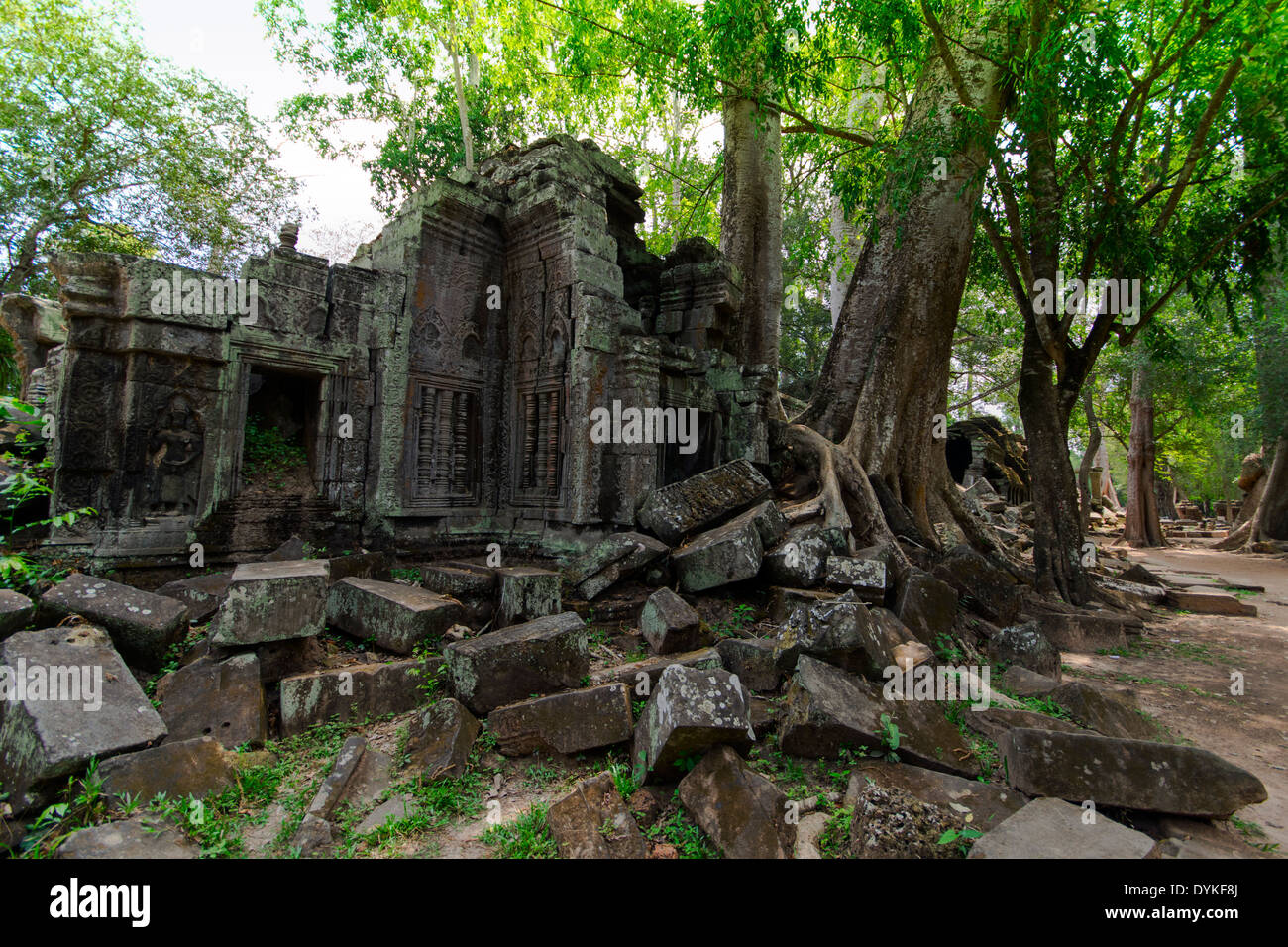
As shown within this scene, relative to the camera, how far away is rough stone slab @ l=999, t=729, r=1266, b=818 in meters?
2.45

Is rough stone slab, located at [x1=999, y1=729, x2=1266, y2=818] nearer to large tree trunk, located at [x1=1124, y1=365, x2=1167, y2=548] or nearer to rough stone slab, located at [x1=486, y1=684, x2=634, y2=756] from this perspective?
rough stone slab, located at [x1=486, y1=684, x2=634, y2=756]

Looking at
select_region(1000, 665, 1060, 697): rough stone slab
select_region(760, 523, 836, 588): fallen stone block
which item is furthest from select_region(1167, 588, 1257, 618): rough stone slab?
select_region(760, 523, 836, 588): fallen stone block

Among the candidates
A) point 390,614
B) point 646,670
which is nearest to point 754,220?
point 646,670

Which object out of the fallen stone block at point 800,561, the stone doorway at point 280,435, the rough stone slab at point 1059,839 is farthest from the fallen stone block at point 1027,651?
the stone doorway at point 280,435

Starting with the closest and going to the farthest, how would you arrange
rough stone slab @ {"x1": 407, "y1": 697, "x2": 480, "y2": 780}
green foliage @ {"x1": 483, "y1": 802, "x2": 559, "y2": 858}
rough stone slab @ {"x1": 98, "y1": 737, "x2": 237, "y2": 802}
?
green foliage @ {"x1": 483, "y1": 802, "x2": 559, "y2": 858}, rough stone slab @ {"x1": 98, "y1": 737, "x2": 237, "y2": 802}, rough stone slab @ {"x1": 407, "y1": 697, "x2": 480, "y2": 780}

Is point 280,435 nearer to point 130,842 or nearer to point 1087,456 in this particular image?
point 130,842

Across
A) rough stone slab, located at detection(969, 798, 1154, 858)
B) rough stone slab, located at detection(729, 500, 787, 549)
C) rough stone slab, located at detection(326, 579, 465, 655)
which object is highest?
rough stone slab, located at detection(729, 500, 787, 549)

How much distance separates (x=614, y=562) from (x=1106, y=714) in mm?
3434

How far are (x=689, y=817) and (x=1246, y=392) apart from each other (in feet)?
80.2

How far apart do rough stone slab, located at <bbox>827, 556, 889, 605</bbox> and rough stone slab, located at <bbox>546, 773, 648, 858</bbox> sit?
2.83 m

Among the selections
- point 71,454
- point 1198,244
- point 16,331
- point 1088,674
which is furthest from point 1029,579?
point 16,331

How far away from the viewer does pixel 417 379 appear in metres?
6.48

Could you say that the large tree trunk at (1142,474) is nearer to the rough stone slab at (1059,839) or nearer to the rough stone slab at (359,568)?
the rough stone slab at (1059,839)

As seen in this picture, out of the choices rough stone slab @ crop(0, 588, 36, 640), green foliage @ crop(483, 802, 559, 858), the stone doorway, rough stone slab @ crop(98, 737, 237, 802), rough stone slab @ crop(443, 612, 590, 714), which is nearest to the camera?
green foliage @ crop(483, 802, 559, 858)
